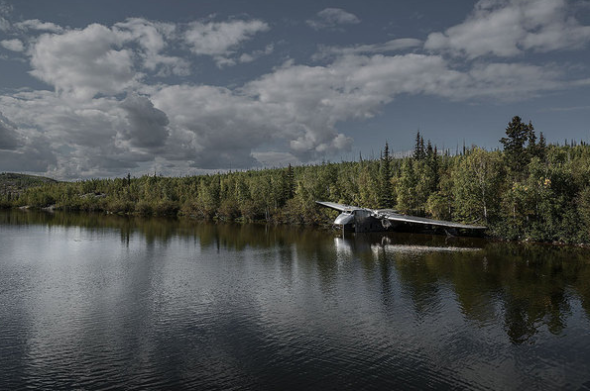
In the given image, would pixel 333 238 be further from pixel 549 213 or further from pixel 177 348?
pixel 177 348

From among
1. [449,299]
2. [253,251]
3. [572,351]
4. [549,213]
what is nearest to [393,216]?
[549,213]

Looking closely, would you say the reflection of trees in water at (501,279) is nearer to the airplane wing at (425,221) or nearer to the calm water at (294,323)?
the calm water at (294,323)

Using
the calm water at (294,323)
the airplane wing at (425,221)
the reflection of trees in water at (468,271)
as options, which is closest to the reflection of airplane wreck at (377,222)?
the airplane wing at (425,221)

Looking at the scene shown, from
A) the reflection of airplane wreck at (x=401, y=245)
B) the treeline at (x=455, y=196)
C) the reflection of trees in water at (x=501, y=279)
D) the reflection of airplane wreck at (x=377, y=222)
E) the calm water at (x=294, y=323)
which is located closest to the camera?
the calm water at (x=294, y=323)

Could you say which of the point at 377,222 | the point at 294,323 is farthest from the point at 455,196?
the point at 294,323

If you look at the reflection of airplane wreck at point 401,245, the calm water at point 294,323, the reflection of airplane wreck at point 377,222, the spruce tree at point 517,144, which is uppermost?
the spruce tree at point 517,144

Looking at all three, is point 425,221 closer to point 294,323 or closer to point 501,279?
point 501,279

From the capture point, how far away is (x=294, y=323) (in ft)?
88.2

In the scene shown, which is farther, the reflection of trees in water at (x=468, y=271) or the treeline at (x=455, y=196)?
the treeline at (x=455, y=196)

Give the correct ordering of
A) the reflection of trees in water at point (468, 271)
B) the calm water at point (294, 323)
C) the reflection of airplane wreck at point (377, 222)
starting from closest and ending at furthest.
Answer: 1. the calm water at point (294, 323)
2. the reflection of trees in water at point (468, 271)
3. the reflection of airplane wreck at point (377, 222)

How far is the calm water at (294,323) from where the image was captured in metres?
19.6

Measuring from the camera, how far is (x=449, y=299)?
33.0 metres

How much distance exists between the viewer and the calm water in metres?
Result: 19.6

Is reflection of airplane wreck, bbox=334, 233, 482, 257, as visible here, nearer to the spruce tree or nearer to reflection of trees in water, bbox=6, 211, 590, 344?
reflection of trees in water, bbox=6, 211, 590, 344
